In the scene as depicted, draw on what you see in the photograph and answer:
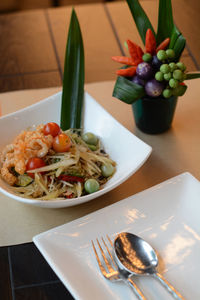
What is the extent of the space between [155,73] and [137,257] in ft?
1.82

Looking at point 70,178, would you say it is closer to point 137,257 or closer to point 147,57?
point 137,257

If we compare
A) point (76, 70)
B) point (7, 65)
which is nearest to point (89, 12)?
point (7, 65)

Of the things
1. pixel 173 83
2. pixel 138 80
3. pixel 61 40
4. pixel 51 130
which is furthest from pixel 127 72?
pixel 61 40

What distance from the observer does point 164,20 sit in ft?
4.12

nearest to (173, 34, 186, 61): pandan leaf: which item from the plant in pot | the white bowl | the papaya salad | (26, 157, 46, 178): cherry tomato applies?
the plant in pot

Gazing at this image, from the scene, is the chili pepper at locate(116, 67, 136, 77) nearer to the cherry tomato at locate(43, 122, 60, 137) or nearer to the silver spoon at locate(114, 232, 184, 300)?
the cherry tomato at locate(43, 122, 60, 137)

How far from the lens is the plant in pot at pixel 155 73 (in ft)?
3.83

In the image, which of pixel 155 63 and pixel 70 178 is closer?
pixel 70 178

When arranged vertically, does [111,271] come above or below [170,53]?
below

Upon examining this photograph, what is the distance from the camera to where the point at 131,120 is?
1.41 m

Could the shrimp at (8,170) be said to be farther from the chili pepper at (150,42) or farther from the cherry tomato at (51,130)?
the chili pepper at (150,42)

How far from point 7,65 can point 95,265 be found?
113 centimetres

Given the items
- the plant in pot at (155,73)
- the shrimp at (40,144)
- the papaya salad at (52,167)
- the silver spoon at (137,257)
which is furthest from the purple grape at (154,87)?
the silver spoon at (137,257)

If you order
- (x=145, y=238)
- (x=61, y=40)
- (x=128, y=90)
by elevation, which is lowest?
(x=61, y=40)
